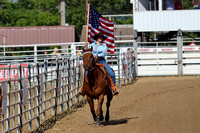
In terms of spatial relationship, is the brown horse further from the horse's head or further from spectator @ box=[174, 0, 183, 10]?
spectator @ box=[174, 0, 183, 10]

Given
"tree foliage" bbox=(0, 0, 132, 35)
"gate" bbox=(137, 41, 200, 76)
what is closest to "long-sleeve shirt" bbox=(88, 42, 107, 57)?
"gate" bbox=(137, 41, 200, 76)

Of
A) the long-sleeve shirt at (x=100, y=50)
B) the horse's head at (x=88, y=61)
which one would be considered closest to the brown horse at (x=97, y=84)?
the horse's head at (x=88, y=61)

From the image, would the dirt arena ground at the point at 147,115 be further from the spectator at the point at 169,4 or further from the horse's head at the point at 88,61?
the spectator at the point at 169,4

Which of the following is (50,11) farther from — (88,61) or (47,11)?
(88,61)

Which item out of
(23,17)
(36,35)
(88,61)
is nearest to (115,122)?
(88,61)

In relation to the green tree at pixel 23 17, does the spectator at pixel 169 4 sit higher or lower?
lower

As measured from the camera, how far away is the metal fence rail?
30.8 ft

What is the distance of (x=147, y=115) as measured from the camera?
39.8ft

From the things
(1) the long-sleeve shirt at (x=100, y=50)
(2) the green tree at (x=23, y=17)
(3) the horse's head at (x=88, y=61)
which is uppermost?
(2) the green tree at (x=23, y=17)

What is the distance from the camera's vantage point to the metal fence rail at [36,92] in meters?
9.39

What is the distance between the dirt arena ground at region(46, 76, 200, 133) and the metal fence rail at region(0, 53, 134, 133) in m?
0.55

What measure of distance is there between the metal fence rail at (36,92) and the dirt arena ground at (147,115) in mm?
552

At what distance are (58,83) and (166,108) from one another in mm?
3032

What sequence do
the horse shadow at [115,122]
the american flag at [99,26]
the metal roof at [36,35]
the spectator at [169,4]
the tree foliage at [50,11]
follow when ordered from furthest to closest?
the tree foliage at [50,11], the metal roof at [36,35], the spectator at [169,4], the american flag at [99,26], the horse shadow at [115,122]
